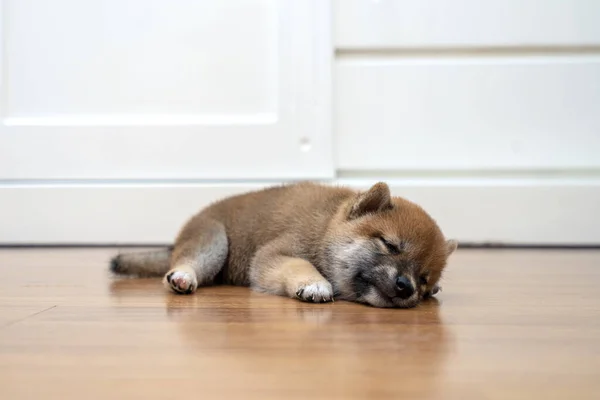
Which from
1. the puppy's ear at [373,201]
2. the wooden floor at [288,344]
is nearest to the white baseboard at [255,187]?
the wooden floor at [288,344]

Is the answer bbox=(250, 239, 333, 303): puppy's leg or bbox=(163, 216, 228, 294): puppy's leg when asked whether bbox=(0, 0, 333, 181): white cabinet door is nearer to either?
bbox=(163, 216, 228, 294): puppy's leg

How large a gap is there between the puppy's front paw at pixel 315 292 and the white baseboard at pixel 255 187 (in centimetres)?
126

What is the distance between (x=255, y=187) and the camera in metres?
2.77

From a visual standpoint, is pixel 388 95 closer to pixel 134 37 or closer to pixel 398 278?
pixel 134 37

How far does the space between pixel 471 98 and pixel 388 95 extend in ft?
1.11

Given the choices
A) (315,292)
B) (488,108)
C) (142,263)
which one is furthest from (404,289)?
(488,108)

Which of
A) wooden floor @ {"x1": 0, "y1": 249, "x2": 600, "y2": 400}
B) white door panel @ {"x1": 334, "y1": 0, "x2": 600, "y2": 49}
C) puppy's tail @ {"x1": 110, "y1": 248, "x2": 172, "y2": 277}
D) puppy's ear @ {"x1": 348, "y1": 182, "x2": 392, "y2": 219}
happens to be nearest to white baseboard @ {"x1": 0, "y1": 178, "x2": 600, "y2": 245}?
white door panel @ {"x1": 334, "y1": 0, "x2": 600, "y2": 49}

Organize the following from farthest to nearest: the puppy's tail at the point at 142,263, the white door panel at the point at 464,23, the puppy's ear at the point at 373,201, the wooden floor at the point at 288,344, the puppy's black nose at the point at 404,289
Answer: the white door panel at the point at 464,23 → the puppy's tail at the point at 142,263 → the puppy's ear at the point at 373,201 → the puppy's black nose at the point at 404,289 → the wooden floor at the point at 288,344

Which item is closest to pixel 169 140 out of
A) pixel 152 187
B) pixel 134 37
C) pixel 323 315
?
pixel 152 187

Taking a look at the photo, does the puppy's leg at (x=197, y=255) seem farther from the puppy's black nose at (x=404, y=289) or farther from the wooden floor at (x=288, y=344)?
the puppy's black nose at (x=404, y=289)

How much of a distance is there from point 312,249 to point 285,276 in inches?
5.7

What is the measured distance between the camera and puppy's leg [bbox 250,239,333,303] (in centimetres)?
154

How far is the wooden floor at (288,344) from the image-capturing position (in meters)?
0.82

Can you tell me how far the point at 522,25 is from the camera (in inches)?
109
